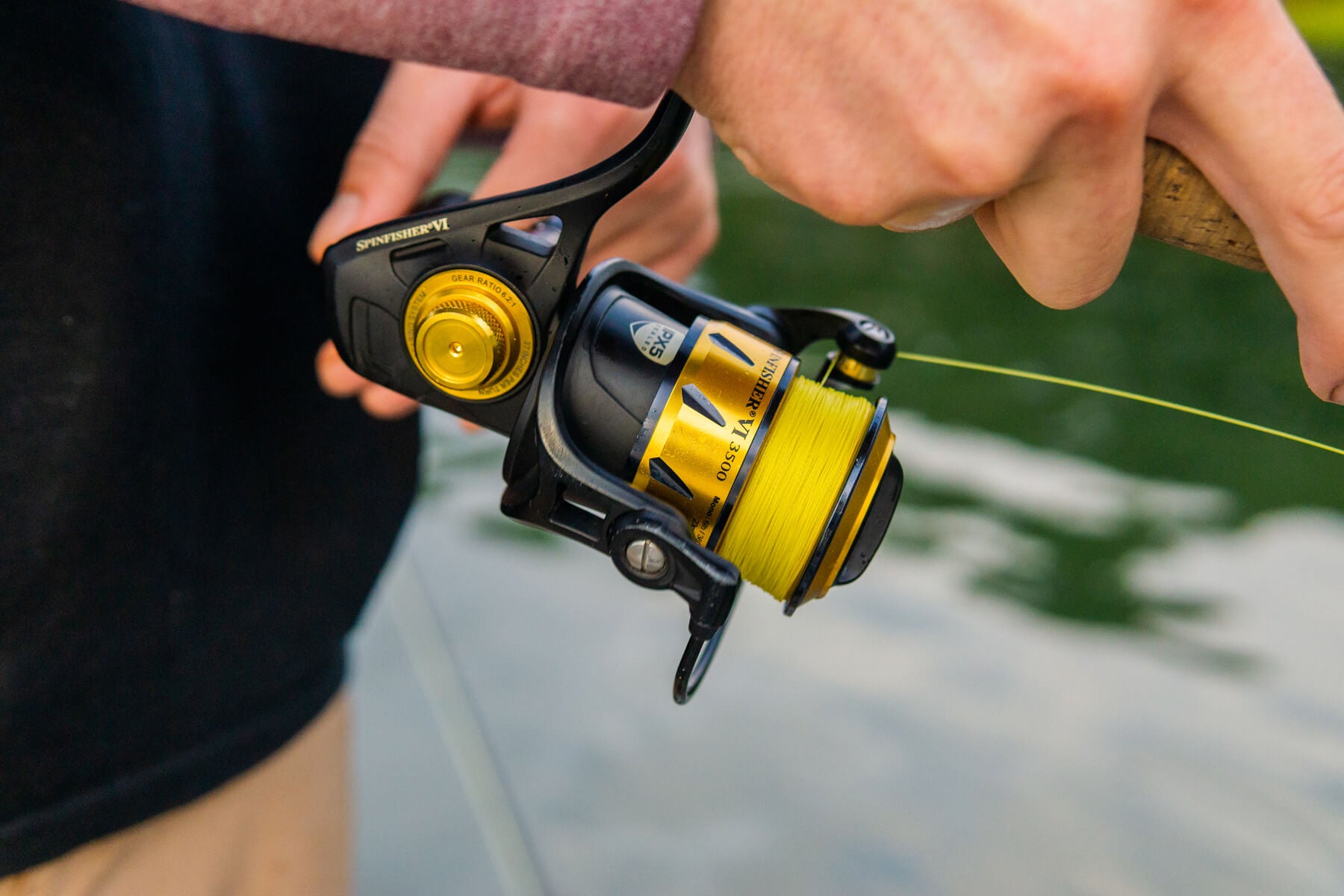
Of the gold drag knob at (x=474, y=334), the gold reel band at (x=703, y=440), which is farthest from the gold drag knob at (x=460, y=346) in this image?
the gold reel band at (x=703, y=440)

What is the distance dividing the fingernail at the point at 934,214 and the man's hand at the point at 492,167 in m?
0.43

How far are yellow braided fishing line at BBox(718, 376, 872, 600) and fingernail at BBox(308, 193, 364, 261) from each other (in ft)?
1.38

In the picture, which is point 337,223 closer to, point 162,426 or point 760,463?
point 162,426

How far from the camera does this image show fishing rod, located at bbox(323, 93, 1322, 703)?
0.65 metres

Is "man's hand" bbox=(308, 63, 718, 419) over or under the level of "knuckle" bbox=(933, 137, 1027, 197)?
under

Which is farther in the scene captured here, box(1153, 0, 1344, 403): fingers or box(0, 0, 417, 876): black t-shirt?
box(0, 0, 417, 876): black t-shirt

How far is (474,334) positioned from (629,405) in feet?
0.35

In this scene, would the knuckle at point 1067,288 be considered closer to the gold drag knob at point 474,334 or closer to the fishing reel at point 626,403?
the fishing reel at point 626,403

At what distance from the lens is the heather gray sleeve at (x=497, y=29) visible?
478 millimetres

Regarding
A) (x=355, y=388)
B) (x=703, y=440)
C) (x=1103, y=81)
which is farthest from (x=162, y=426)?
(x=1103, y=81)

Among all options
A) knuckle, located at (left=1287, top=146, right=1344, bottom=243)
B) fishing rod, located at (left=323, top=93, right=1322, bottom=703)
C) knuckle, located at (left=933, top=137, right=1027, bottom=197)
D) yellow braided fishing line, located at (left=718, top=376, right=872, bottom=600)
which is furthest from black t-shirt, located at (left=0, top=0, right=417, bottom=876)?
knuckle, located at (left=1287, top=146, right=1344, bottom=243)

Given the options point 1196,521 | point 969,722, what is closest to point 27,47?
point 969,722

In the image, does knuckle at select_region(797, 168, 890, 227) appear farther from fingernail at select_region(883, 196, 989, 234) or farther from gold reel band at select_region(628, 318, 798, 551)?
gold reel band at select_region(628, 318, 798, 551)

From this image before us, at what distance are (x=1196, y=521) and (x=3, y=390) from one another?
7.20 ft
